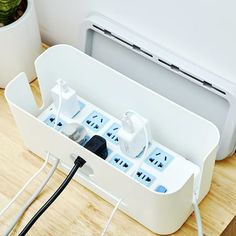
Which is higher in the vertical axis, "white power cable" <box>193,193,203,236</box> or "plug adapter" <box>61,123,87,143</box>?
"plug adapter" <box>61,123,87,143</box>

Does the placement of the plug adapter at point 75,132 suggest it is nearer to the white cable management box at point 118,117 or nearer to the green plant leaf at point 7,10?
the white cable management box at point 118,117

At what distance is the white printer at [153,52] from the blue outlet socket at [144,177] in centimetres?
11

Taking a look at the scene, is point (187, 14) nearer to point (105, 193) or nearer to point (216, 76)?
point (216, 76)

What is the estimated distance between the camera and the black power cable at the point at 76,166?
0.71m

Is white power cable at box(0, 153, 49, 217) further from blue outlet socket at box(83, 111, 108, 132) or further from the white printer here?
the white printer

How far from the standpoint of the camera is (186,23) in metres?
0.71

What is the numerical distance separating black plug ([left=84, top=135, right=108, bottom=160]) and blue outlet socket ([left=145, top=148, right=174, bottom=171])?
6 cm

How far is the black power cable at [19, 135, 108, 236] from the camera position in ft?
2.33

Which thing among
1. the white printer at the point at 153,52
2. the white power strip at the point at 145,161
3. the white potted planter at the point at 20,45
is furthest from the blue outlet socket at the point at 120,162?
the white potted planter at the point at 20,45

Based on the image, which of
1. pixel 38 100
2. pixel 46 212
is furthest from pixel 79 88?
pixel 46 212

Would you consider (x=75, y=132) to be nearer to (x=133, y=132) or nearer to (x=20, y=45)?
(x=133, y=132)

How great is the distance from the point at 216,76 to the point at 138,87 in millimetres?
101

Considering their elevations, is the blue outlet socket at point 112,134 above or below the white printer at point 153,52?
below

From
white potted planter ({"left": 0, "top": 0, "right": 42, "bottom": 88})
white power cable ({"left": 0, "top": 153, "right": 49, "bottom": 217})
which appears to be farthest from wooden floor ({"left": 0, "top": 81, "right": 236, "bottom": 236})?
white potted planter ({"left": 0, "top": 0, "right": 42, "bottom": 88})
